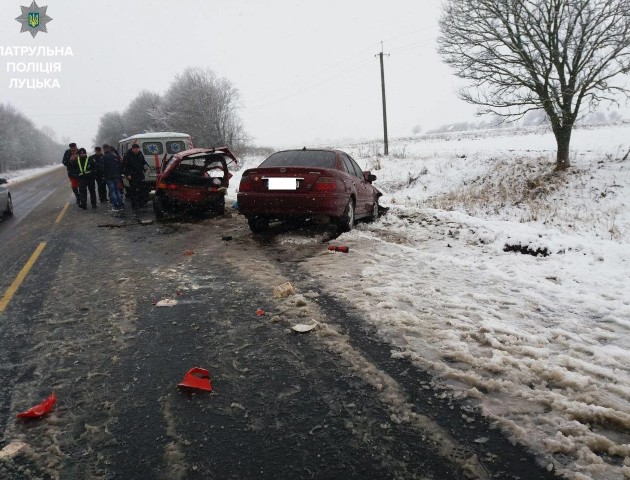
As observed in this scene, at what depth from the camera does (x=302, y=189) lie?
6430mm

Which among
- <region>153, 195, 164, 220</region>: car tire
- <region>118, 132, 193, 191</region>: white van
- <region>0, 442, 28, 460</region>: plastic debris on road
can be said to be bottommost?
<region>0, 442, 28, 460</region>: plastic debris on road

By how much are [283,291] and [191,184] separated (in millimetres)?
6042


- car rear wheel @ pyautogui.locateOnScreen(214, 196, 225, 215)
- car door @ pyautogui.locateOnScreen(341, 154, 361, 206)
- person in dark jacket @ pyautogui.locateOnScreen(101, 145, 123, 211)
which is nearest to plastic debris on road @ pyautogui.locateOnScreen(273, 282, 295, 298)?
car door @ pyautogui.locateOnScreen(341, 154, 361, 206)

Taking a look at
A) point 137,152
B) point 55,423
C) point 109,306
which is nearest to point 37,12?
point 137,152

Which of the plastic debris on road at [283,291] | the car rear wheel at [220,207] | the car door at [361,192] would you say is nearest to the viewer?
the plastic debris on road at [283,291]

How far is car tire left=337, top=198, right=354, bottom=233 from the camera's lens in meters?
6.92

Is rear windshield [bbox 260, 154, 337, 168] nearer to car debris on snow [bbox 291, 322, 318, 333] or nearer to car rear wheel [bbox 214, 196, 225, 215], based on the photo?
car rear wheel [bbox 214, 196, 225, 215]

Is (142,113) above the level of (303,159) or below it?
above

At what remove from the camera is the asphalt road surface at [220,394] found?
1.93 metres

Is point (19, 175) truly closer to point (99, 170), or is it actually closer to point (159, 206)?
point (99, 170)

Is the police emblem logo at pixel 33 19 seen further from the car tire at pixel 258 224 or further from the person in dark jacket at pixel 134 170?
the car tire at pixel 258 224

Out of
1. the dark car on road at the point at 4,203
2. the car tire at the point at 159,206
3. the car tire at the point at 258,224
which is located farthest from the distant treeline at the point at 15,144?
the car tire at the point at 258,224

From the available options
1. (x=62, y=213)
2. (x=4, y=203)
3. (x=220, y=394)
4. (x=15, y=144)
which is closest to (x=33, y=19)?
(x=4, y=203)

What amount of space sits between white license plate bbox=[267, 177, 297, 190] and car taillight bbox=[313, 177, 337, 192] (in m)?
0.35
